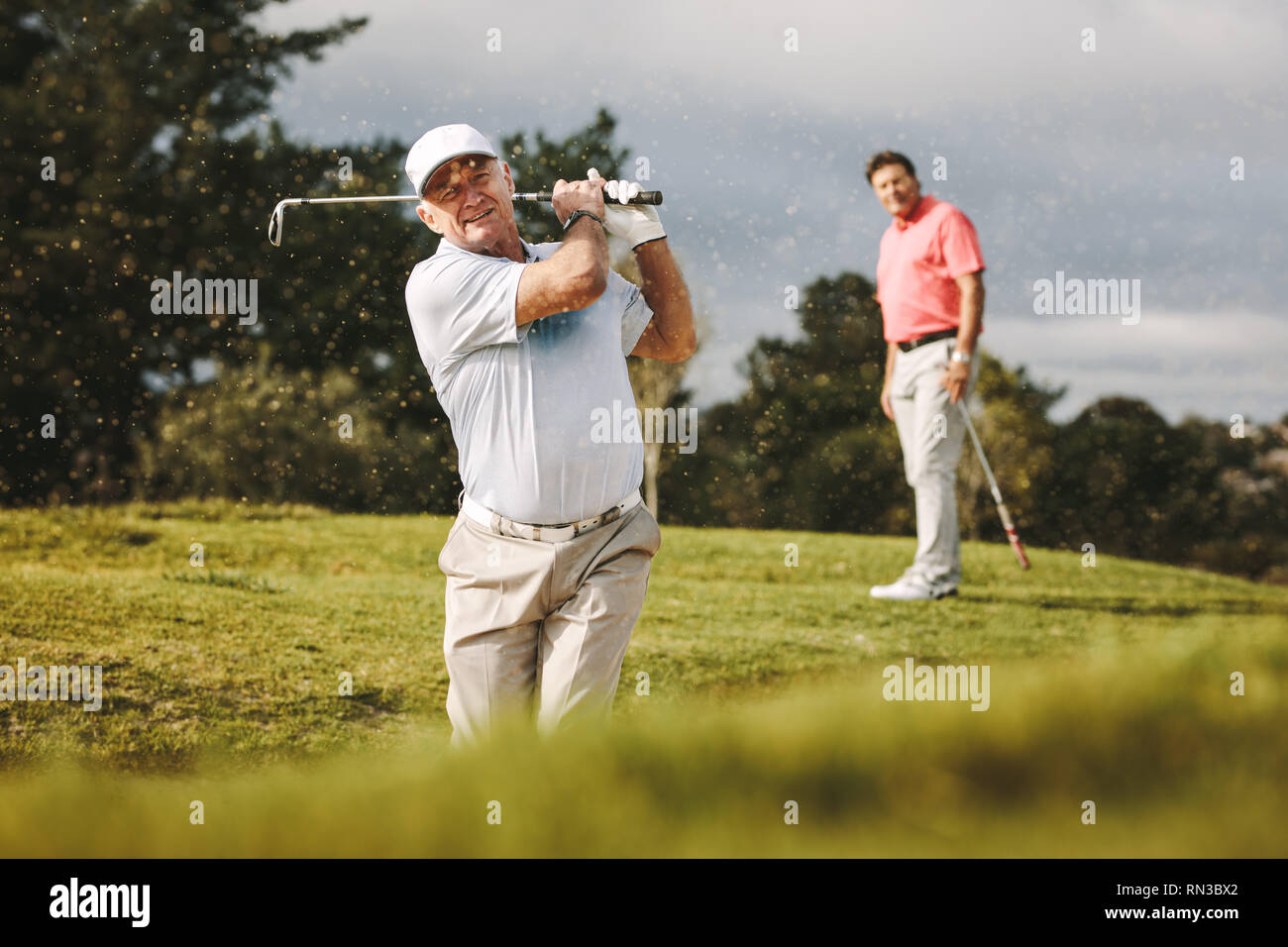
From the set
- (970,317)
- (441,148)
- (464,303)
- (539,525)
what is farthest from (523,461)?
(970,317)

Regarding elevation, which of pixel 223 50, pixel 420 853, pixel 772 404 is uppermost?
pixel 223 50

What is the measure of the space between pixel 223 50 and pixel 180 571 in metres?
10.2

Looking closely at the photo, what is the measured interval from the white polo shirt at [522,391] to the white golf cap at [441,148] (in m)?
0.19

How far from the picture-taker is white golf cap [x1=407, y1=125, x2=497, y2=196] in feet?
9.46

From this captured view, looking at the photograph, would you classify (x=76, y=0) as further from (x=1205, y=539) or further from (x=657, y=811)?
(x=657, y=811)

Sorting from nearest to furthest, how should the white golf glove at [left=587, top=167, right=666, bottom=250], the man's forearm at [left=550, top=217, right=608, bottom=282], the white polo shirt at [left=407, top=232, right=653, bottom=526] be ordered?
the man's forearm at [left=550, top=217, right=608, bottom=282] → the white polo shirt at [left=407, top=232, right=653, bottom=526] → the white golf glove at [left=587, top=167, right=666, bottom=250]

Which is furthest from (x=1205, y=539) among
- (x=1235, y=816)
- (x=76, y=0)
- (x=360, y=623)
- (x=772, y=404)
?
(x=76, y=0)

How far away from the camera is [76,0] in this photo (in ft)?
50.0

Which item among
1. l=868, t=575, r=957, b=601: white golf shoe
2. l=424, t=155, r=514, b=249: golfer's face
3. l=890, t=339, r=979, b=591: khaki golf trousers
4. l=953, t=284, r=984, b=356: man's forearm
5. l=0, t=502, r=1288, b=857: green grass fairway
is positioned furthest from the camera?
l=868, t=575, r=957, b=601: white golf shoe

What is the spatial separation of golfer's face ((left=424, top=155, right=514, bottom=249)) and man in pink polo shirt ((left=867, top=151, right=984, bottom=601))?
3.92 m

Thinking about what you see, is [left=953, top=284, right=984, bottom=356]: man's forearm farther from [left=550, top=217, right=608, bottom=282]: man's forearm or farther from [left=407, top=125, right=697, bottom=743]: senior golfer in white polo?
[left=550, top=217, right=608, bottom=282]: man's forearm

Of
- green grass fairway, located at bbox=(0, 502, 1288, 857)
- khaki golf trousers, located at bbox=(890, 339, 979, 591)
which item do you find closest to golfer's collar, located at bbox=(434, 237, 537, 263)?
green grass fairway, located at bbox=(0, 502, 1288, 857)

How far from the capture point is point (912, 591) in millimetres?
6820

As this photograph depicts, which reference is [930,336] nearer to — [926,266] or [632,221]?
[926,266]
